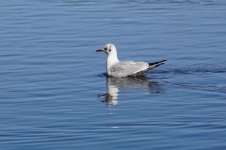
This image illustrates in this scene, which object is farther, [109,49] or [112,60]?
[109,49]

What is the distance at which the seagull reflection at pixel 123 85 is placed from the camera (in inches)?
884

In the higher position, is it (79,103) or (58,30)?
(58,30)

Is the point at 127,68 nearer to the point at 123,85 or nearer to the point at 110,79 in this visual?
the point at 110,79

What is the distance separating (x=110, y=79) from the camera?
83.2 ft

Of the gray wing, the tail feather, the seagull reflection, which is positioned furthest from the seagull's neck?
the tail feather

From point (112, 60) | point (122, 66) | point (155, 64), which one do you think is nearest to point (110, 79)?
point (122, 66)

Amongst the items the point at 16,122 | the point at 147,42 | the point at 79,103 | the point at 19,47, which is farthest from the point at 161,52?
the point at 16,122

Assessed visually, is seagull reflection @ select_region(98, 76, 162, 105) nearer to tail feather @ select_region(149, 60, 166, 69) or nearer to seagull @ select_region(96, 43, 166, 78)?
seagull @ select_region(96, 43, 166, 78)

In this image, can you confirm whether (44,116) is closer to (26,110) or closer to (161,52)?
(26,110)

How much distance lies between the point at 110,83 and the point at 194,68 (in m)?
2.28

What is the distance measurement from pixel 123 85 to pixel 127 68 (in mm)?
1056

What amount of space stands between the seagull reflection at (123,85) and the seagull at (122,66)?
6.9 inches

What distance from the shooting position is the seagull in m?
25.0

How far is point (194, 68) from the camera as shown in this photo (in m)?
25.2
